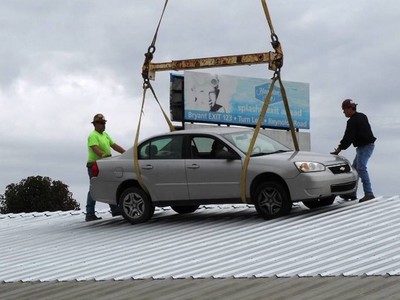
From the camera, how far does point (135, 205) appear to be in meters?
17.7

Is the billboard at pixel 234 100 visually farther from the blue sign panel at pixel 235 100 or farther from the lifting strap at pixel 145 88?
the lifting strap at pixel 145 88

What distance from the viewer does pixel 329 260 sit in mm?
12891

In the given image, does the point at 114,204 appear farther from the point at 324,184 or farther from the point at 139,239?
the point at 324,184

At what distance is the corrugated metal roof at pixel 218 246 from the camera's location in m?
12.8

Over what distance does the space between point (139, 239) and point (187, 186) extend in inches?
56.2

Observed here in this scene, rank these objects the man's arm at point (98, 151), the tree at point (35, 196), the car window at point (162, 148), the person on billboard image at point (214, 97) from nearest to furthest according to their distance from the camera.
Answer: the car window at point (162, 148), the man's arm at point (98, 151), the tree at point (35, 196), the person on billboard image at point (214, 97)

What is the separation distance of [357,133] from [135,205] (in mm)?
4286

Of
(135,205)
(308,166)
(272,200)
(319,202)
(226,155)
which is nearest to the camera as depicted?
(308,166)

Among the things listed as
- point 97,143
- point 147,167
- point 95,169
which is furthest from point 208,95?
point 147,167

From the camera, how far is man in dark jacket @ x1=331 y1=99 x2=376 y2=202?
17.1 meters

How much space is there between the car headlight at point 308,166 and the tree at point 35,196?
86.2 ft

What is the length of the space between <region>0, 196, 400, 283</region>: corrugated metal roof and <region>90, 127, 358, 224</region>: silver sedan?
0.40 m

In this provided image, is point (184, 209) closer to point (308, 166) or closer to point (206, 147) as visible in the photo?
point (206, 147)

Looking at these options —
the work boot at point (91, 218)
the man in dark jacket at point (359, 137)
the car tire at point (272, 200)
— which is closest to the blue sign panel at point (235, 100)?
the work boot at point (91, 218)
